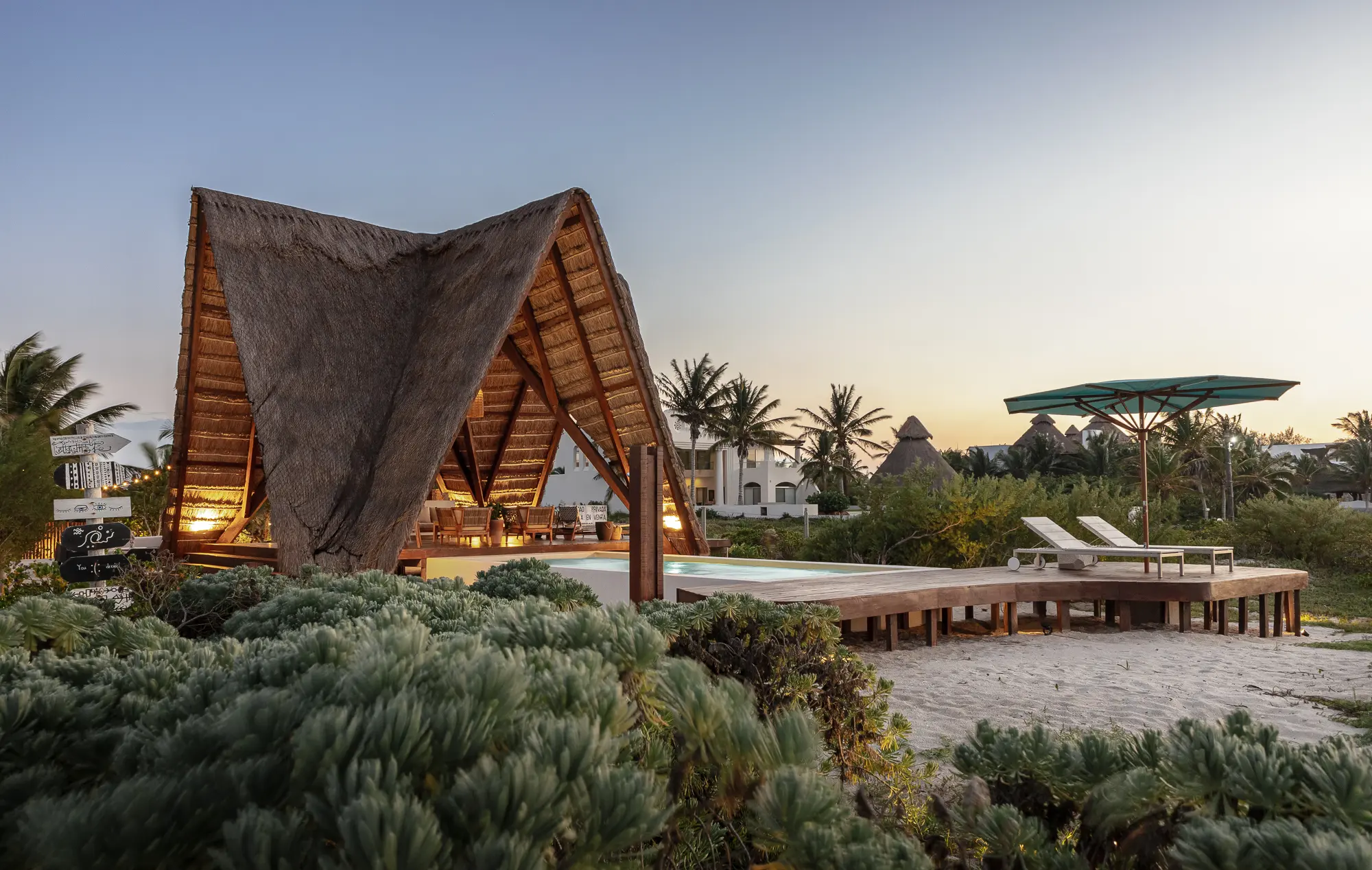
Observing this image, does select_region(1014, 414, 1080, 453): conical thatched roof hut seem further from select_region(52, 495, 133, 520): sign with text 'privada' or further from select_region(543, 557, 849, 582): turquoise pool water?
select_region(52, 495, 133, 520): sign with text 'privada'

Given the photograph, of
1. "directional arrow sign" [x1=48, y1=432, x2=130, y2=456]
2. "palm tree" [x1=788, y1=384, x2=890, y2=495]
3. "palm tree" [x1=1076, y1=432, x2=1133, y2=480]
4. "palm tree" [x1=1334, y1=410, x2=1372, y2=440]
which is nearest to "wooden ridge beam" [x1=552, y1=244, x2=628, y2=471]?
"directional arrow sign" [x1=48, y1=432, x2=130, y2=456]

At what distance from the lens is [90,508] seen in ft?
23.7

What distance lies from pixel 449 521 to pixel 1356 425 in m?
44.0

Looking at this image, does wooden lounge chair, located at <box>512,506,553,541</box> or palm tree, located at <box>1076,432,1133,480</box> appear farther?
palm tree, located at <box>1076,432,1133,480</box>

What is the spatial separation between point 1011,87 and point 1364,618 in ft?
26.5

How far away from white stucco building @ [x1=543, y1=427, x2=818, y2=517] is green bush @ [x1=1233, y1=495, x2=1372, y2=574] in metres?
18.5

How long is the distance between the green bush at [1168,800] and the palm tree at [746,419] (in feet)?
122

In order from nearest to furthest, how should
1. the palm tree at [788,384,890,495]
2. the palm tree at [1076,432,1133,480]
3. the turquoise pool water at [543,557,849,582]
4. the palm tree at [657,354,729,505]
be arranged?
the turquoise pool water at [543,557,849,582], the palm tree at [1076,432,1133,480], the palm tree at [657,354,729,505], the palm tree at [788,384,890,495]

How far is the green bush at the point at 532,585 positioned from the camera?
3781 millimetres

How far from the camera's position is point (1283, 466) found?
34750 millimetres

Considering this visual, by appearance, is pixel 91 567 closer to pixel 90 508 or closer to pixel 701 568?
pixel 90 508

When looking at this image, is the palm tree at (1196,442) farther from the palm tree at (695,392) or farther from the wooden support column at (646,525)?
the wooden support column at (646,525)

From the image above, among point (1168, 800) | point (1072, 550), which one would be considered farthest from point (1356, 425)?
point (1168, 800)

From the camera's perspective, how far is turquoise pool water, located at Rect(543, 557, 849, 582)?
10195 mm
